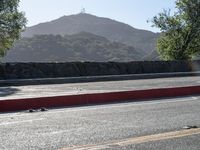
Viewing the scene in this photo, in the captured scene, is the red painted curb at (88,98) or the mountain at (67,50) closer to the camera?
the red painted curb at (88,98)

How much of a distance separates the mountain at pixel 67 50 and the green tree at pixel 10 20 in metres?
74.4

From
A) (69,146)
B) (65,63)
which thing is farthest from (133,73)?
(69,146)

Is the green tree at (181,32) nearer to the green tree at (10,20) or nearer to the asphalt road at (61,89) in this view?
the green tree at (10,20)

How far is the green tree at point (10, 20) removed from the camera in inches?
1506

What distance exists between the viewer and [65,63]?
28.7 m

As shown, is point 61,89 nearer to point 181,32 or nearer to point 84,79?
point 84,79

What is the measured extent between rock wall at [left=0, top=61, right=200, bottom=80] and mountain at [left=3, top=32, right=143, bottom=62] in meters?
80.6

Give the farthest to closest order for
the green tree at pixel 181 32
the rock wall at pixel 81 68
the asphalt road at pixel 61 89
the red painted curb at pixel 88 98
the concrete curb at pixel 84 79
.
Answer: the green tree at pixel 181 32 < the rock wall at pixel 81 68 < the concrete curb at pixel 84 79 < the asphalt road at pixel 61 89 < the red painted curb at pixel 88 98

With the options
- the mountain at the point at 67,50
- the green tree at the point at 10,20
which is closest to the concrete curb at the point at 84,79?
the green tree at the point at 10,20

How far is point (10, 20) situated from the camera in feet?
126

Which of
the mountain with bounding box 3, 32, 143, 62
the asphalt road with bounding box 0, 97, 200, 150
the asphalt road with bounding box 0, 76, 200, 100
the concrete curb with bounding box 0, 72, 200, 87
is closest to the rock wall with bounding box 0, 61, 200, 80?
the concrete curb with bounding box 0, 72, 200, 87

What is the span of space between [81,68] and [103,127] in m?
19.1

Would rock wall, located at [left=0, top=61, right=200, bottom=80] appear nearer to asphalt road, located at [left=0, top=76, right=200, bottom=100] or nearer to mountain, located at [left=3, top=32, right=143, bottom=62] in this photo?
asphalt road, located at [left=0, top=76, right=200, bottom=100]

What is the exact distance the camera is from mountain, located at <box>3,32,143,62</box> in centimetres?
12825
